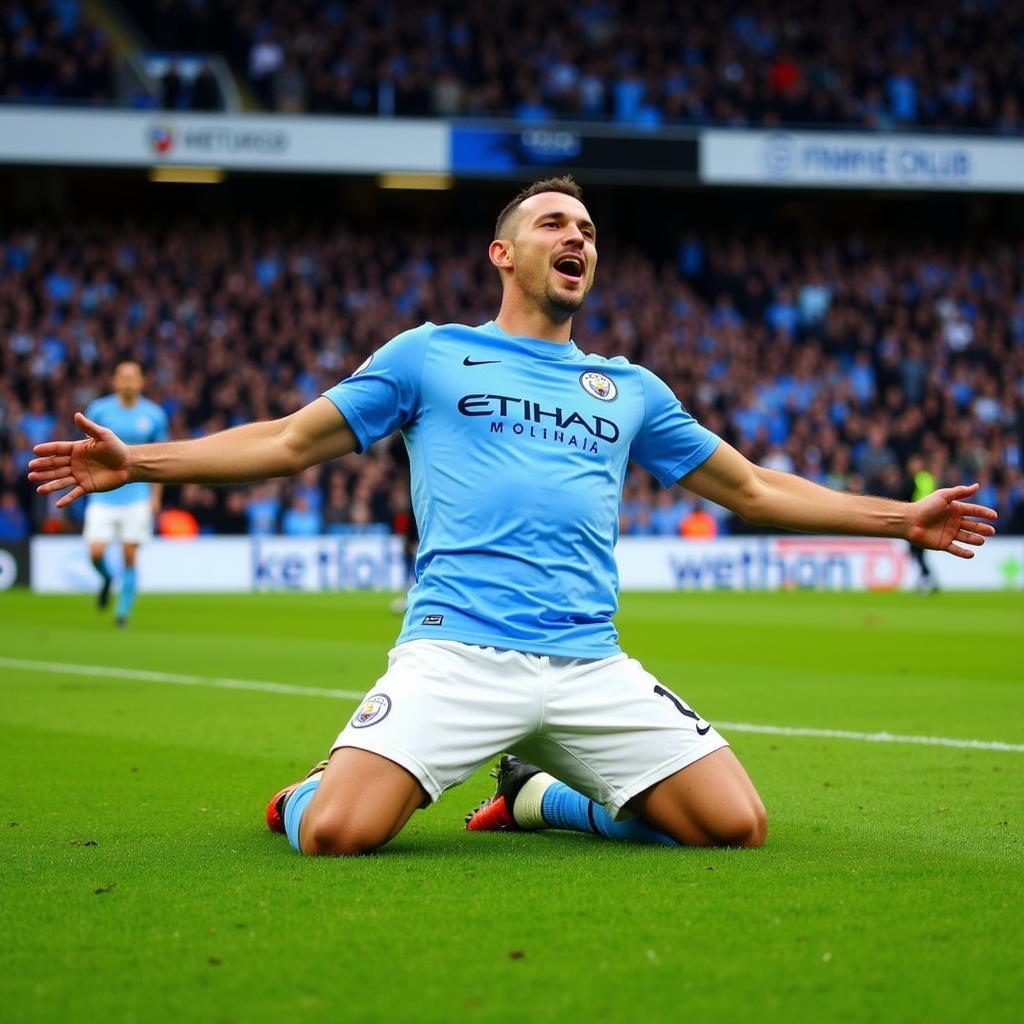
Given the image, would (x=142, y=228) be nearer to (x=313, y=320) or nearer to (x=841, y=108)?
(x=313, y=320)

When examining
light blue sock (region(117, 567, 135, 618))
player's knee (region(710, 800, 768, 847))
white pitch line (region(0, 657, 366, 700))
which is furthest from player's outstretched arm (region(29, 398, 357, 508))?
light blue sock (region(117, 567, 135, 618))

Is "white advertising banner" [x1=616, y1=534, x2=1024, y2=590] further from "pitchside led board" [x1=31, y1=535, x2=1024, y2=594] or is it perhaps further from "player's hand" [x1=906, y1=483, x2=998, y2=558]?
"player's hand" [x1=906, y1=483, x2=998, y2=558]

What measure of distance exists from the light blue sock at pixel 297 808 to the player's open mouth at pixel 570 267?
1.76 metres

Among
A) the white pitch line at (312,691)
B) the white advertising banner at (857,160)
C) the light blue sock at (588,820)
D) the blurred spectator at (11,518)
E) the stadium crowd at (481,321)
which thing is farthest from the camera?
the white advertising banner at (857,160)

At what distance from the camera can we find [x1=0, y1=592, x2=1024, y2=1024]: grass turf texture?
3424mm

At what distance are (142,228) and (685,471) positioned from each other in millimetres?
31345

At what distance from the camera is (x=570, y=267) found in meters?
5.49

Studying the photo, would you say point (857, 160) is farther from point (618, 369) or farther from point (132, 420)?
point (618, 369)

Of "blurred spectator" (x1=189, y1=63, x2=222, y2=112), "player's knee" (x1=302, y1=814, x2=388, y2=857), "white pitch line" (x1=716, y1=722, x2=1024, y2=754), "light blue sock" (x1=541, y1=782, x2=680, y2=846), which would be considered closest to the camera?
"player's knee" (x1=302, y1=814, x2=388, y2=857)

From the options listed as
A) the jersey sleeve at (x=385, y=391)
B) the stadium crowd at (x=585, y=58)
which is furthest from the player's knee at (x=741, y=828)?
the stadium crowd at (x=585, y=58)

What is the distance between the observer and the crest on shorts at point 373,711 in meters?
5.11

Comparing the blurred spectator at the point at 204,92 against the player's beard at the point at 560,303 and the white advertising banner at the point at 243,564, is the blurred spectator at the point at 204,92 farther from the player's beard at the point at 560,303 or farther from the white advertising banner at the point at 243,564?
the player's beard at the point at 560,303

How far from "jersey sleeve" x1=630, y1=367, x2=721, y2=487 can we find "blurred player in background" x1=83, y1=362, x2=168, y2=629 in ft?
37.2

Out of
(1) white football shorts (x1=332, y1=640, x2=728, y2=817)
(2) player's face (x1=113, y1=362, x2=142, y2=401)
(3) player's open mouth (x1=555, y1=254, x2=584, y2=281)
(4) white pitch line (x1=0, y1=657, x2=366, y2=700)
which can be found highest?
(2) player's face (x1=113, y1=362, x2=142, y2=401)
